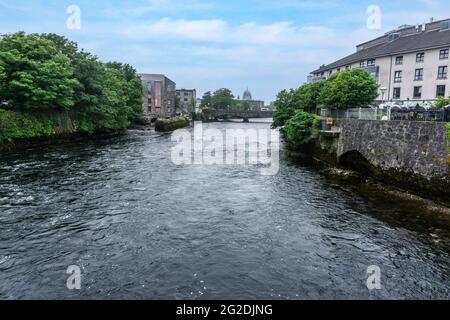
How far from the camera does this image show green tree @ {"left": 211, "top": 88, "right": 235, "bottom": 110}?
6344 inches

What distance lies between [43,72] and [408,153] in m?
33.3

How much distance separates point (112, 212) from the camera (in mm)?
14539

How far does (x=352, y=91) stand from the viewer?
30938 mm

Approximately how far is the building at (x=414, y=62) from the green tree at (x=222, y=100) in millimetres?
104555

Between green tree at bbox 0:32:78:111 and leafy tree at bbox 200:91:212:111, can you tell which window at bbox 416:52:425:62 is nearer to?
green tree at bbox 0:32:78:111

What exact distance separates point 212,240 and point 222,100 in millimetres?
152874

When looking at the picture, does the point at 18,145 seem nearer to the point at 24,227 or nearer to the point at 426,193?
the point at 24,227

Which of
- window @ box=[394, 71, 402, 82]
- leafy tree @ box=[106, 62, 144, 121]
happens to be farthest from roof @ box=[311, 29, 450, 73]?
leafy tree @ box=[106, 62, 144, 121]

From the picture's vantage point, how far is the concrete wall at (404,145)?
16.5m

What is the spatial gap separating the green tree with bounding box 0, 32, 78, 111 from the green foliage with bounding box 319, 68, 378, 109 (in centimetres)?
2795

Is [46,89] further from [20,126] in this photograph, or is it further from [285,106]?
[285,106]
